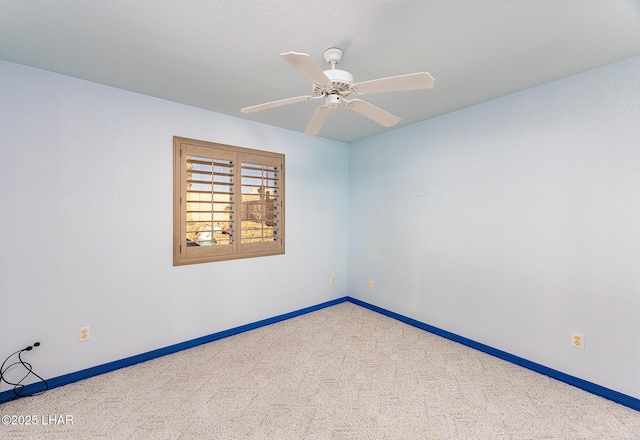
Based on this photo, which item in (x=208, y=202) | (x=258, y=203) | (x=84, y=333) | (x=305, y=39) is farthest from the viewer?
(x=258, y=203)

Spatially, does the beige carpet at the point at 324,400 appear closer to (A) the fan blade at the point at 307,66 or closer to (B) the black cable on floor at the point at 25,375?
(B) the black cable on floor at the point at 25,375

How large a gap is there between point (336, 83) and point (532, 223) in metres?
2.10

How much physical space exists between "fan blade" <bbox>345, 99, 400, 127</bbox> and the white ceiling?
36 cm

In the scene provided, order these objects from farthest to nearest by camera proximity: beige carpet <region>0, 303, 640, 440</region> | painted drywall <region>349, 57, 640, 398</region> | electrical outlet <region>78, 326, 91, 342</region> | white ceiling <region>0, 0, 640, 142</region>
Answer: electrical outlet <region>78, 326, 91, 342</region>
painted drywall <region>349, 57, 640, 398</region>
beige carpet <region>0, 303, 640, 440</region>
white ceiling <region>0, 0, 640, 142</region>

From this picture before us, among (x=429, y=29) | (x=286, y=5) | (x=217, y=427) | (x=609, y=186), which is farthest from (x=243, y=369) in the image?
(x=609, y=186)

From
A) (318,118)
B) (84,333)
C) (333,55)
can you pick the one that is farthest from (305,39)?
(84,333)

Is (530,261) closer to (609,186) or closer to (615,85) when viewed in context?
(609,186)

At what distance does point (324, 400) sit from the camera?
2.07 metres

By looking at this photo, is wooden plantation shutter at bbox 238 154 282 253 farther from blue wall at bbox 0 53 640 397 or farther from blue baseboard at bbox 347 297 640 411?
blue baseboard at bbox 347 297 640 411

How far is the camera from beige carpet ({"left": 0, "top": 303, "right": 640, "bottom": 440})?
5.83ft

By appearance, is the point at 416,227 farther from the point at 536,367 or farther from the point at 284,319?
the point at 284,319

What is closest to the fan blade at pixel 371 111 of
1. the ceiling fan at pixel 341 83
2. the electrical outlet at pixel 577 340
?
the ceiling fan at pixel 341 83

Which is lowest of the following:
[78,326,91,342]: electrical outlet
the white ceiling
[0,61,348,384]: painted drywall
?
[78,326,91,342]: electrical outlet

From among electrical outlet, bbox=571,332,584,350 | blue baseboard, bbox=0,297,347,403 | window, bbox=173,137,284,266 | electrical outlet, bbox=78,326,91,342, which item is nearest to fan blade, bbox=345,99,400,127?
window, bbox=173,137,284,266
